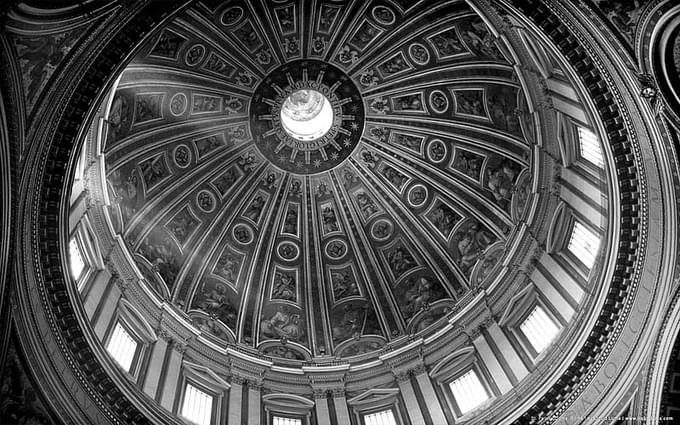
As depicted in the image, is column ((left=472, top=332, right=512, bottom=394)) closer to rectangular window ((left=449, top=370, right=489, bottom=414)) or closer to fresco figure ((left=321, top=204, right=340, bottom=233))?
rectangular window ((left=449, top=370, right=489, bottom=414))

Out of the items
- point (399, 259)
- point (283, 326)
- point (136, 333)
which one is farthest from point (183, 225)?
point (399, 259)

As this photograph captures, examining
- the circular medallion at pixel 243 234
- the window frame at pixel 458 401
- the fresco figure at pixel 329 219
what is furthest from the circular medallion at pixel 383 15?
the window frame at pixel 458 401

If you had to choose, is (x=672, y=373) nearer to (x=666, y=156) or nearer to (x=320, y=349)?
(x=666, y=156)

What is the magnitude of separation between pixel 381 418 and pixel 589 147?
10752mm

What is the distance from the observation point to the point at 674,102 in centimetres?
1317

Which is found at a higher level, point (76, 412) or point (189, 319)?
point (189, 319)

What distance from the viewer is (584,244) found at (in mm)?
21266

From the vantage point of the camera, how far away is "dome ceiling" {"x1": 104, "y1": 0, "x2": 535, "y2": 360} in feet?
86.3

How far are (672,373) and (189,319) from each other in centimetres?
1588

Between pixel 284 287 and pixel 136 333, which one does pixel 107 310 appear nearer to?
pixel 136 333

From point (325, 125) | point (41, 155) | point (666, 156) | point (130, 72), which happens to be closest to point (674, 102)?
point (666, 156)

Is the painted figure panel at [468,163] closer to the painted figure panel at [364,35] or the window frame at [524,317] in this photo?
the painted figure panel at [364,35]

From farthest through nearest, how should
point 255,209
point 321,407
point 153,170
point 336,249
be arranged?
point 255,209 → point 336,249 → point 153,170 → point 321,407

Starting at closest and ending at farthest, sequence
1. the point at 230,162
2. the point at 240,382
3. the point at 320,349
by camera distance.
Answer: the point at 240,382 < the point at 320,349 < the point at 230,162
